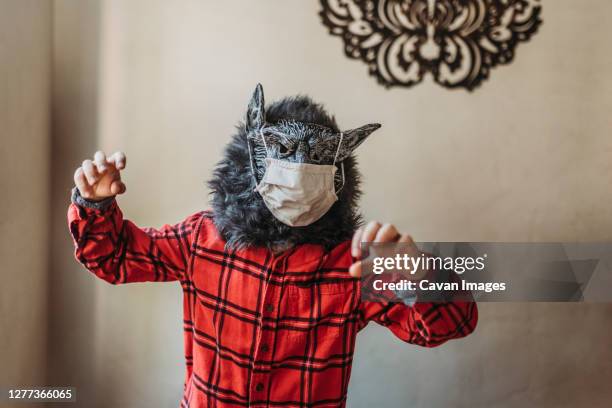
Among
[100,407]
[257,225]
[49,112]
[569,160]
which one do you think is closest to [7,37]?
[49,112]

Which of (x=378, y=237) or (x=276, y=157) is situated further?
(x=276, y=157)

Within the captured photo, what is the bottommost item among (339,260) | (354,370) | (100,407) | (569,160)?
(100,407)

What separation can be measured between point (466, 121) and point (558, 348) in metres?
0.75

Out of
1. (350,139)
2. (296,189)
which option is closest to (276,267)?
(296,189)

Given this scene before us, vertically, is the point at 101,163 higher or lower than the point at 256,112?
lower

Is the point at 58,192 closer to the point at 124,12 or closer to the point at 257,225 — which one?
the point at 124,12

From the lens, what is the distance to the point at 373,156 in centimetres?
146

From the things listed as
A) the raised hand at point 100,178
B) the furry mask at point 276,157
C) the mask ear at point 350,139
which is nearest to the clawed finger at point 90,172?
the raised hand at point 100,178

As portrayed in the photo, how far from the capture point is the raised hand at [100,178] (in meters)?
0.92

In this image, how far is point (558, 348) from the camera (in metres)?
1.52

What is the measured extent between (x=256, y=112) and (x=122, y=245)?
390mm
